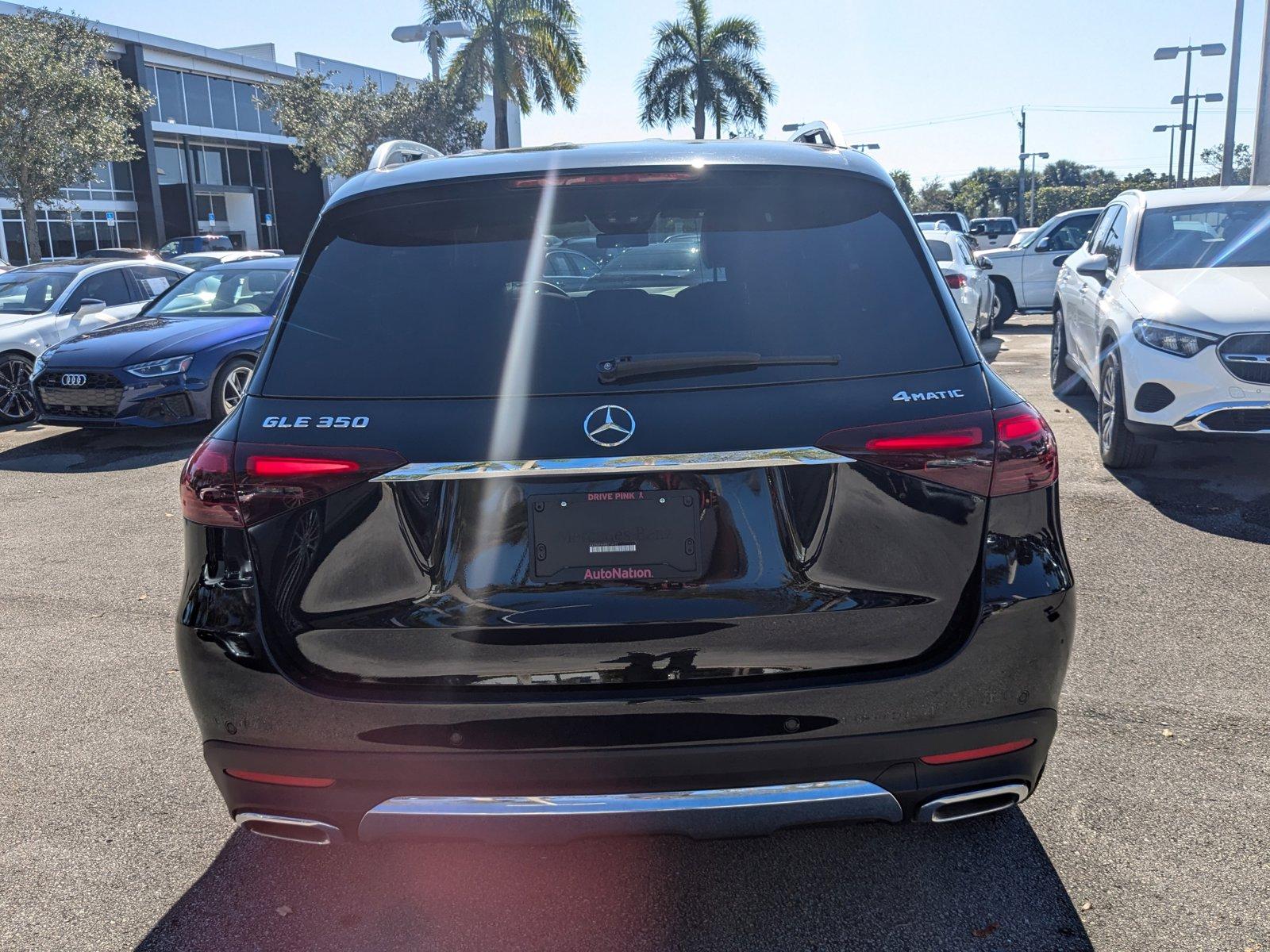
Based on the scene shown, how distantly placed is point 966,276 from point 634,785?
37.3 ft

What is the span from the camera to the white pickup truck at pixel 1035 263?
52.0ft

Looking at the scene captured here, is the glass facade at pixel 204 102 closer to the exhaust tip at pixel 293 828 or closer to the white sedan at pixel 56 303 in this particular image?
the white sedan at pixel 56 303

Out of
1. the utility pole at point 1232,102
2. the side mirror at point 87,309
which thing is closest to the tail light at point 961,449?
the side mirror at point 87,309

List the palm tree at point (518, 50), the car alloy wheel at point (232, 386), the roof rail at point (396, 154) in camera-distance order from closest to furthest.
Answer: the roof rail at point (396, 154), the car alloy wheel at point (232, 386), the palm tree at point (518, 50)

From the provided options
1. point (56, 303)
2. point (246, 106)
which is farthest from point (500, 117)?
point (56, 303)

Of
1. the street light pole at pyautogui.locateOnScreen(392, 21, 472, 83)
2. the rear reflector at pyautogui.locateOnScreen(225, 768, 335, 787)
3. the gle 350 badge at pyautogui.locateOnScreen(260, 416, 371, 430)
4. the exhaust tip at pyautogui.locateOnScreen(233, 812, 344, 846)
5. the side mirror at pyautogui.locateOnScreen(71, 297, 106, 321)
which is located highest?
the street light pole at pyautogui.locateOnScreen(392, 21, 472, 83)

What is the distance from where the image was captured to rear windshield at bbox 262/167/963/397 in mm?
2445

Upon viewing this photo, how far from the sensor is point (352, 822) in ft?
7.98

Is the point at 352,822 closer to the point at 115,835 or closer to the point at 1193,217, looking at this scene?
the point at 115,835

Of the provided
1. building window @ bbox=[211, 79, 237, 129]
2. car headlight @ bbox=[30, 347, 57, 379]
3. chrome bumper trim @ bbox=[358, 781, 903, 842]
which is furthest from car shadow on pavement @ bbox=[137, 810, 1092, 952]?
building window @ bbox=[211, 79, 237, 129]

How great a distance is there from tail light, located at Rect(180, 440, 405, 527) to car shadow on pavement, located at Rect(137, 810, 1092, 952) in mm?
891

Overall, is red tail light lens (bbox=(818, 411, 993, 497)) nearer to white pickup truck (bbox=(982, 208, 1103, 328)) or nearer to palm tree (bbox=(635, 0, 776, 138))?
white pickup truck (bbox=(982, 208, 1103, 328))

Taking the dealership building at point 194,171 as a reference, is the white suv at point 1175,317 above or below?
below

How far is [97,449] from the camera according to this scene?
997cm
